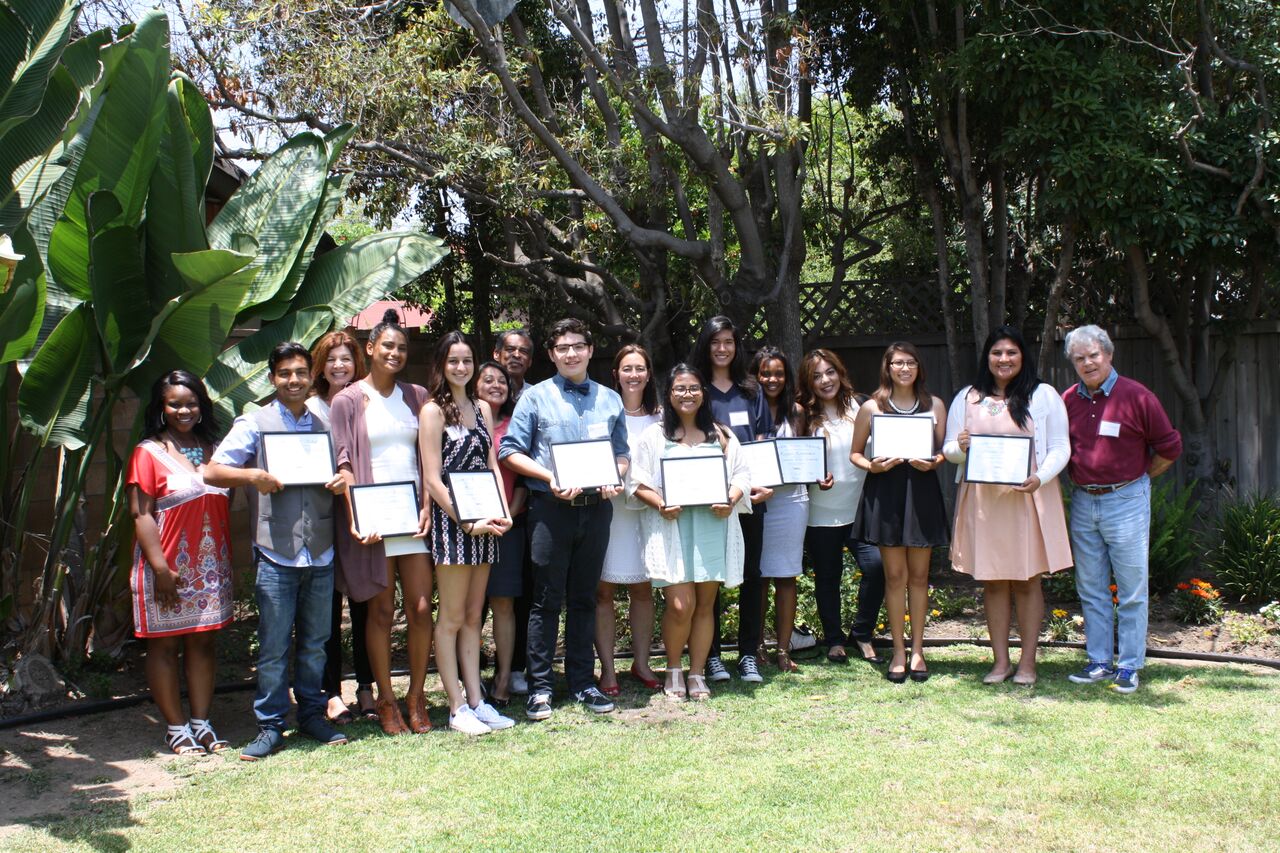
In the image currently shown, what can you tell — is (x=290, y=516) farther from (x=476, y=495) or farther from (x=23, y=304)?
(x=23, y=304)

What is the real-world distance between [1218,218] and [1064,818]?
512 centimetres

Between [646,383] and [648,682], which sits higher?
[646,383]

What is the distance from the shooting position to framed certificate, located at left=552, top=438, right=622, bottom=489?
565cm

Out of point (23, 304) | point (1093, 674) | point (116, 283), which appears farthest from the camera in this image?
point (1093, 674)

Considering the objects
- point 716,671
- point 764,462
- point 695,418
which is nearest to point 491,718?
point 716,671

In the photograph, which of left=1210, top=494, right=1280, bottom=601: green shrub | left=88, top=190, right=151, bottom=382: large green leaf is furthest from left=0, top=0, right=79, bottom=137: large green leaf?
left=1210, top=494, right=1280, bottom=601: green shrub

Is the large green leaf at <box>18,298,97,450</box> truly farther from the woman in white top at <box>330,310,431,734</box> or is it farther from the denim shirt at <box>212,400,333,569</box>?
the woman in white top at <box>330,310,431,734</box>

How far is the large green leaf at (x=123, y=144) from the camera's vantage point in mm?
5688

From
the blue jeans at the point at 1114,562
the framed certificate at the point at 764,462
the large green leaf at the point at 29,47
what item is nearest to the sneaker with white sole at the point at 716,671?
the framed certificate at the point at 764,462

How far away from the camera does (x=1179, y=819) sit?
4348 mm

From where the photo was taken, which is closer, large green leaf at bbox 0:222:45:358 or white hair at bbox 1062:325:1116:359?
large green leaf at bbox 0:222:45:358

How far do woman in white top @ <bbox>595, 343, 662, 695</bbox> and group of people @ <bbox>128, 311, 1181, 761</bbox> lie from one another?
0.01m

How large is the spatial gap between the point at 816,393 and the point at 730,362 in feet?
2.05

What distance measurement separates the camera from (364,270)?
6887 mm
